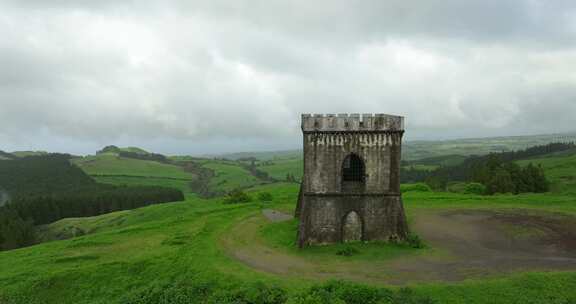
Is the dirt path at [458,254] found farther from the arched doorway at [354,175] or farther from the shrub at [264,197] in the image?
the shrub at [264,197]

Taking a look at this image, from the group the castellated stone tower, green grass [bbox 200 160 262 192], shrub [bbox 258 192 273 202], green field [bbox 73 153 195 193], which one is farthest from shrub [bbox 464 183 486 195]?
green field [bbox 73 153 195 193]

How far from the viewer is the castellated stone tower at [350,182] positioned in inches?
960

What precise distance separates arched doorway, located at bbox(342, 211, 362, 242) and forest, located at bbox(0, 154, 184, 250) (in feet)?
177

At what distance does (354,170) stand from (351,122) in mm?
3759

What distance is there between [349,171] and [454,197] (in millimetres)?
21971

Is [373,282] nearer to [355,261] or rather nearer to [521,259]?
[355,261]

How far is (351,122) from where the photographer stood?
79.7ft

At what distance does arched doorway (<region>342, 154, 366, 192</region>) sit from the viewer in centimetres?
2498

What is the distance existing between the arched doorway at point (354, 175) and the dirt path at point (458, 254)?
576cm

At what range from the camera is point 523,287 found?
16250mm

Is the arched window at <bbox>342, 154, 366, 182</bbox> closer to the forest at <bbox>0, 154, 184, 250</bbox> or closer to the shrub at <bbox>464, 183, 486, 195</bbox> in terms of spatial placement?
the shrub at <bbox>464, 183, 486, 195</bbox>

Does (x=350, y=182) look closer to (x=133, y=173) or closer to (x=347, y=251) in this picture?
(x=347, y=251)

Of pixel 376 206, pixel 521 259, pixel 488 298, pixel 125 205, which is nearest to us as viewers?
pixel 488 298

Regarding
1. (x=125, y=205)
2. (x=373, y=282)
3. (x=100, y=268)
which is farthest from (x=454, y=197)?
(x=125, y=205)
